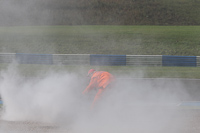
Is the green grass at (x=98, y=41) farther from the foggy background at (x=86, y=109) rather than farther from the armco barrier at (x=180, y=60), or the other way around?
the foggy background at (x=86, y=109)

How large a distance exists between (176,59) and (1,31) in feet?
42.1

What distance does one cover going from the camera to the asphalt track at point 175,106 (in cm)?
586

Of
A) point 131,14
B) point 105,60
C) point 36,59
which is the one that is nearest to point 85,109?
point 105,60

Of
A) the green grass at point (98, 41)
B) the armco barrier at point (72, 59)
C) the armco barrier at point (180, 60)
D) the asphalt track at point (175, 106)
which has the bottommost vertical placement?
the asphalt track at point (175, 106)

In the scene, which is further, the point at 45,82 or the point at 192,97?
the point at 192,97

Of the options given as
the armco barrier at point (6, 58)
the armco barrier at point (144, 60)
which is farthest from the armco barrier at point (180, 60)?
the armco barrier at point (6, 58)

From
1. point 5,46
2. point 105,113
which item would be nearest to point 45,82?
point 105,113

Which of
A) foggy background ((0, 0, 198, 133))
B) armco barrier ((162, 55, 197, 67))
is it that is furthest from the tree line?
foggy background ((0, 0, 198, 133))

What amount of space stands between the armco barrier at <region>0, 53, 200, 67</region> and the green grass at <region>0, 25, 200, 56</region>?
3.23m

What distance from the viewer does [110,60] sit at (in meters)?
14.7

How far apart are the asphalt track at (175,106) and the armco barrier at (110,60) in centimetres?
370

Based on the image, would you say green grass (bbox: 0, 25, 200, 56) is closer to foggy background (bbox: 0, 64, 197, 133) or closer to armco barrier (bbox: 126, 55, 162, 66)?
armco barrier (bbox: 126, 55, 162, 66)

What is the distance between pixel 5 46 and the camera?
749 inches

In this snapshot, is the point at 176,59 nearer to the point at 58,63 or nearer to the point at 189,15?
the point at 58,63
